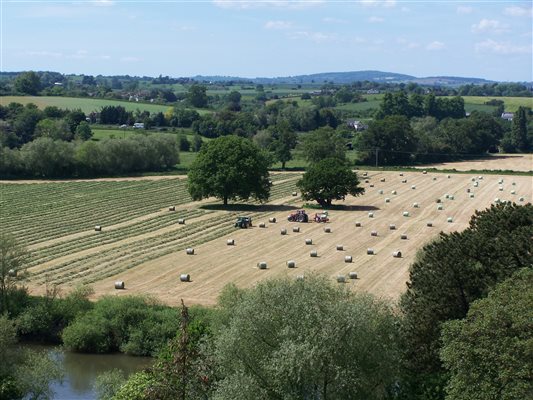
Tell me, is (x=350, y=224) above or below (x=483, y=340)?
below

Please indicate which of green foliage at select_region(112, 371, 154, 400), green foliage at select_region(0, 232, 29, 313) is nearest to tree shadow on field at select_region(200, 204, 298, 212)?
Result: green foliage at select_region(0, 232, 29, 313)

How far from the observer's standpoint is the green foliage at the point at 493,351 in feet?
73.7

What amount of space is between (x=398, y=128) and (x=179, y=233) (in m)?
65.0

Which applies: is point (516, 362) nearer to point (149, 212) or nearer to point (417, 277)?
point (417, 277)

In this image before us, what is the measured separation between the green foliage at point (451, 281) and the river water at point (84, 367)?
11860mm

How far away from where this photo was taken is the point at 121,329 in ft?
123

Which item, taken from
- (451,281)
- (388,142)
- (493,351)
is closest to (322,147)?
(388,142)

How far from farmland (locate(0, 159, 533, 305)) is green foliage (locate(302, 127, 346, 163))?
15855 mm

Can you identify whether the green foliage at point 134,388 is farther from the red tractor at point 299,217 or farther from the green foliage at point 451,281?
the red tractor at point 299,217

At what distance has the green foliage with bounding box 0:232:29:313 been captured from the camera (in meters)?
39.2

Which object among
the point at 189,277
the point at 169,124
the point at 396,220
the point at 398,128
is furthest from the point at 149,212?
the point at 169,124

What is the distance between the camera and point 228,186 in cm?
7306

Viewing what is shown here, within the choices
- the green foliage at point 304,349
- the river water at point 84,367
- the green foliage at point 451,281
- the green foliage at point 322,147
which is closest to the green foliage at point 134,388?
the green foliage at point 304,349

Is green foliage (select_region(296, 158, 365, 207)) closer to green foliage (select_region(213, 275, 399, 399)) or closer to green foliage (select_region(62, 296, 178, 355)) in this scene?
green foliage (select_region(62, 296, 178, 355))
